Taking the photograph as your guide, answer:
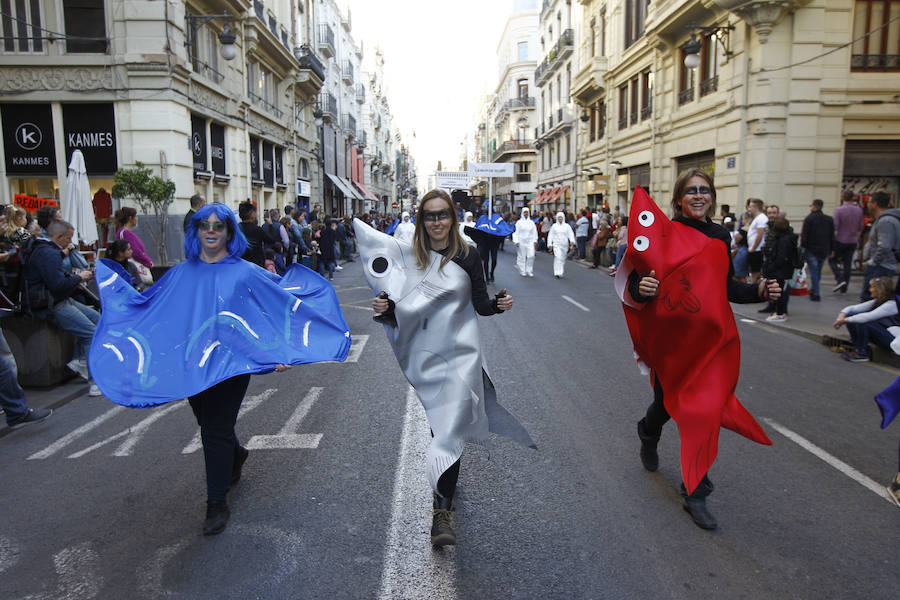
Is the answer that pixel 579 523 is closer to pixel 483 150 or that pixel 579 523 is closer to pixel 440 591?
pixel 440 591

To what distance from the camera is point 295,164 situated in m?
32.4

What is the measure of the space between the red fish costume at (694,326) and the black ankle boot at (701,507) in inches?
4.3

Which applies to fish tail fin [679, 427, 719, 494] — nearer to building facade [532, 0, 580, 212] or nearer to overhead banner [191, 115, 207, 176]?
overhead banner [191, 115, 207, 176]

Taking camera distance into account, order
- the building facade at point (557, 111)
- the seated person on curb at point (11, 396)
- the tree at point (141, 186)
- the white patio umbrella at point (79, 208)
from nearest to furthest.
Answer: the seated person on curb at point (11, 396), the white patio umbrella at point (79, 208), the tree at point (141, 186), the building facade at point (557, 111)

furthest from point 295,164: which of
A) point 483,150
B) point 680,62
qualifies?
point 483,150

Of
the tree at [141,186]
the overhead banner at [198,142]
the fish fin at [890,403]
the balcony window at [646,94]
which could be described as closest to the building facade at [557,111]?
the balcony window at [646,94]

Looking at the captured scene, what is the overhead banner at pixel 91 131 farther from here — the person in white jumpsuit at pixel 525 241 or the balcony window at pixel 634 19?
the balcony window at pixel 634 19

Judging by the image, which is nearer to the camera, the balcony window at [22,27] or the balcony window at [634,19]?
the balcony window at [22,27]

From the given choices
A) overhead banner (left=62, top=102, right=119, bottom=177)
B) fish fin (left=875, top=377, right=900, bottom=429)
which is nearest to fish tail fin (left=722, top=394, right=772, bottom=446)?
fish fin (left=875, top=377, right=900, bottom=429)

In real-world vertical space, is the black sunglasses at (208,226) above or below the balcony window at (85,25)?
below

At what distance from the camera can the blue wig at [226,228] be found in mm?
3791

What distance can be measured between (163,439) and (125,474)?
0.74 meters

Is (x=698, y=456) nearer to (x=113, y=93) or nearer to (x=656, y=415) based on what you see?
(x=656, y=415)

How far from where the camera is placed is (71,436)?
5.35 m
